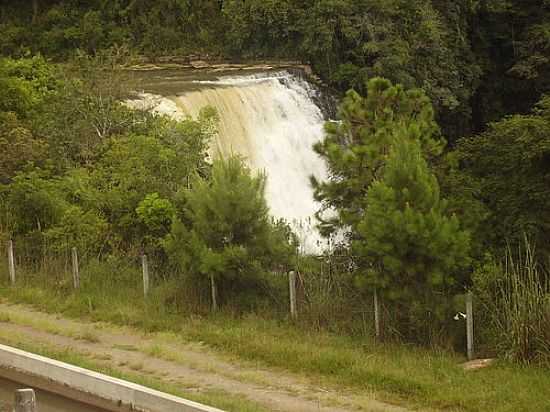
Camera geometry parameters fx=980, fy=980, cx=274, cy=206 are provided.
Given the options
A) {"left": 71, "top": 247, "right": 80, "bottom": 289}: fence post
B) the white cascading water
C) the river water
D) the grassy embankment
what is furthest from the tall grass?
the white cascading water

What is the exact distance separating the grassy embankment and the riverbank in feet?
0.04

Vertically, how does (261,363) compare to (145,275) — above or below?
below

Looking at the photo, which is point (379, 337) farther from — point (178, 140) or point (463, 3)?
point (463, 3)

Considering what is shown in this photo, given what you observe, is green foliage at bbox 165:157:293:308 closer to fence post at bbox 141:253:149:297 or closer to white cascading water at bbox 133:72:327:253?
fence post at bbox 141:253:149:297

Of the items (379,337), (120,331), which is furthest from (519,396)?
(120,331)

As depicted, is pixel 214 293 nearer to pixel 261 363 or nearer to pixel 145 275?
pixel 145 275

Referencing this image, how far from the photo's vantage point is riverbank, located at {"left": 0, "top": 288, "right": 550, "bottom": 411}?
11234 mm

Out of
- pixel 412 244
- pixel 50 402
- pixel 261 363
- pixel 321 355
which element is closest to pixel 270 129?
pixel 412 244

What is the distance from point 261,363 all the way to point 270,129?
628 inches

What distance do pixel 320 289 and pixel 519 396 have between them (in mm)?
3959

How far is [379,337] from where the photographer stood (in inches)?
531

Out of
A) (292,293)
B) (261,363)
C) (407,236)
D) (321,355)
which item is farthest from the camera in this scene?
(292,293)

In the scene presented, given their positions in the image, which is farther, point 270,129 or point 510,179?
point 270,129

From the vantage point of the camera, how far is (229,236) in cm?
1470
